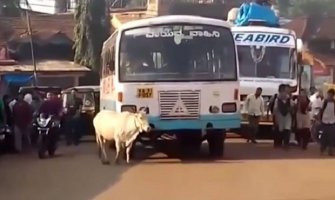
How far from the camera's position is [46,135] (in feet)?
66.0

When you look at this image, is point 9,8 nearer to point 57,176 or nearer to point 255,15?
point 255,15

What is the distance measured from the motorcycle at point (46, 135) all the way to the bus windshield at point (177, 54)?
3.02 metres

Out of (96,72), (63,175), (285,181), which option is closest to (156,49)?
(63,175)

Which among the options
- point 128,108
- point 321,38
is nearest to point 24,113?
point 128,108

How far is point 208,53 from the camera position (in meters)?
18.4

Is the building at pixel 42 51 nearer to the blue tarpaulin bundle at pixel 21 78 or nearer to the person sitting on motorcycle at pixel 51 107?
the blue tarpaulin bundle at pixel 21 78

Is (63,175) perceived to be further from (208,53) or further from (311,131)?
(311,131)

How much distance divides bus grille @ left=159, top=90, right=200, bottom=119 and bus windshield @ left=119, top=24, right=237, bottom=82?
0.33m

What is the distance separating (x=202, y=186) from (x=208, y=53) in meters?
4.93

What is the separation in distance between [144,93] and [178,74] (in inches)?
33.2

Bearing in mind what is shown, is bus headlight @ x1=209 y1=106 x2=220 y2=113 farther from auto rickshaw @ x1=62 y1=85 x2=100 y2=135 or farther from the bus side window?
auto rickshaw @ x1=62 y1=85 x2=100 y2=135

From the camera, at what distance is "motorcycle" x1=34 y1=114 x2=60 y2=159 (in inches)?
795

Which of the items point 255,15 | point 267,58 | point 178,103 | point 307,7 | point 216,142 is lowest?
point 216,142

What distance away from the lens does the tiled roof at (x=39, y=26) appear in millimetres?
44391
